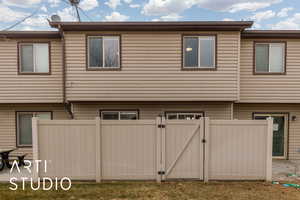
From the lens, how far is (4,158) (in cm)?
614

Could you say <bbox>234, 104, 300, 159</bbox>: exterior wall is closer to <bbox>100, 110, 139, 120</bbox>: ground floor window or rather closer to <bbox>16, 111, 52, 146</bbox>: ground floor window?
<bbox>100, 110, 139, 120</bbox>: ground floor window

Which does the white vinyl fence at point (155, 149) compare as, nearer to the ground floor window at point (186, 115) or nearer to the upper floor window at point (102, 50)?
the ground floor window at point (186, 115)

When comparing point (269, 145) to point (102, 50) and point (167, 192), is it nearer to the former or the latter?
point (167, 192)

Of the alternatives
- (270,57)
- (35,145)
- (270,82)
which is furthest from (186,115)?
(35,145)

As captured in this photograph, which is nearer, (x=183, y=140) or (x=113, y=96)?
(x=183, y=140)

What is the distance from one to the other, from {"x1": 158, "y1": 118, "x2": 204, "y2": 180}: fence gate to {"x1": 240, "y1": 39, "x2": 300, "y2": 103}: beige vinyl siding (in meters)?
3.53

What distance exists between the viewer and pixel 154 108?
23.5 feet

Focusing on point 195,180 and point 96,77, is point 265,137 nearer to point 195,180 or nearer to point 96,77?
point 195,180

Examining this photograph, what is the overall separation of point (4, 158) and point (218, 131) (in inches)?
289

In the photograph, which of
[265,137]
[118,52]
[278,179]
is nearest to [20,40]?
[118,52]

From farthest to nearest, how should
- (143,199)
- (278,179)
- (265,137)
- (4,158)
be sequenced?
(4,158) → (278,179) → (265,137) → (143,199)

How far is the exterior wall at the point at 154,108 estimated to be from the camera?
23.2ft

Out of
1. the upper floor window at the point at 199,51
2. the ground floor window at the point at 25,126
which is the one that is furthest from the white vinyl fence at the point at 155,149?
the ground floor window at the point at 25,126

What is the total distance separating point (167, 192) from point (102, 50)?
5274 mm
